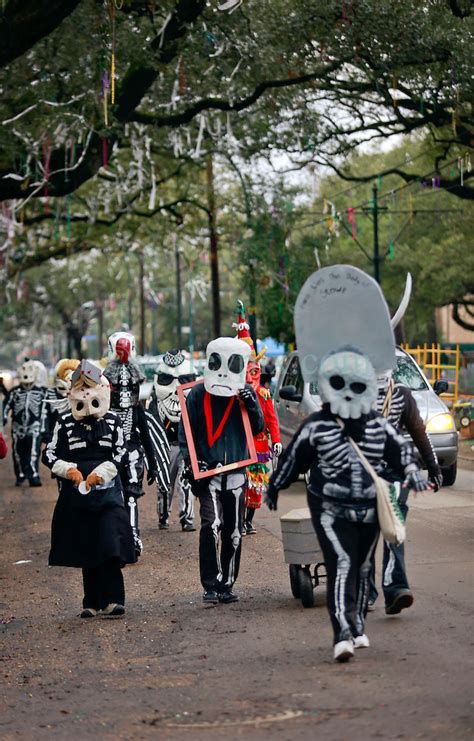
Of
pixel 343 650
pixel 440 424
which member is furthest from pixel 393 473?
pixel 440 424

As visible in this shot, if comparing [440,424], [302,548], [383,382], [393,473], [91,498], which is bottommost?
[302,548]

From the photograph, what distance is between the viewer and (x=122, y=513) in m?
9.60

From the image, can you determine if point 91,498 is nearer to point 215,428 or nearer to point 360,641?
point 215,428

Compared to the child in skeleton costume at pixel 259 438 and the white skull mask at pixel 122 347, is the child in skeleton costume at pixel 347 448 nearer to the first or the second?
the white skull mask at pixel 122 347

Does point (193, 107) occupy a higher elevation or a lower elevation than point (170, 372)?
higher

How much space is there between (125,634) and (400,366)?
9880 mm

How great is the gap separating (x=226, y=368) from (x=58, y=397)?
8984mm

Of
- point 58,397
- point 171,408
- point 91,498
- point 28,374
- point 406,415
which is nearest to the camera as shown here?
point 406,415

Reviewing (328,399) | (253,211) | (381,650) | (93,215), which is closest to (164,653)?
(381,650)

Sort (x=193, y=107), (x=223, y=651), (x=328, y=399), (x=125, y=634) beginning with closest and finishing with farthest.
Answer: (x=328, y=399)
(x=223, y=651)
(x=125, y=634)
(x=193, y=107)

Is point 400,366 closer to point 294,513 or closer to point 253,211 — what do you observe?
point 294,513

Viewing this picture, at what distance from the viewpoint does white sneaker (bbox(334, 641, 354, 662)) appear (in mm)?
7254

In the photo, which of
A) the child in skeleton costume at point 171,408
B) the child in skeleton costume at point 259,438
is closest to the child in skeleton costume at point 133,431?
the child in skeleton costume at point 259,438

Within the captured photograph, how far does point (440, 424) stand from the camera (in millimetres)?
17344
